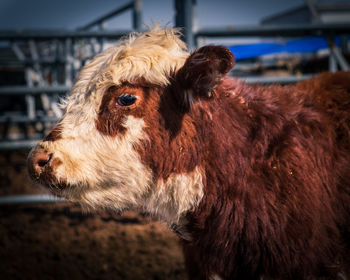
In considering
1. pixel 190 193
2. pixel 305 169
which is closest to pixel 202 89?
pixel 190 193

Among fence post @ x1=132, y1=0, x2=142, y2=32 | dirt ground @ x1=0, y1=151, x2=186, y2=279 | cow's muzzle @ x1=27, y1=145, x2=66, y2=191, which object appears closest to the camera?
cow's muzzle @ x1=27, y1=145, x2=66, y2=191

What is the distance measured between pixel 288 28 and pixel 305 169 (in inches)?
89.4

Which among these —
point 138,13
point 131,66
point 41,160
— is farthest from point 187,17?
point 41,160

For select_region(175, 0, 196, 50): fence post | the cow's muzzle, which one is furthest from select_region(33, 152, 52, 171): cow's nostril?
select_region(175, 0, 196, 50): fence post

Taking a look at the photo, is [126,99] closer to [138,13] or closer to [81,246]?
[81,246]

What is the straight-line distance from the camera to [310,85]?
1.83 meters

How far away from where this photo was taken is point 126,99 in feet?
4.72

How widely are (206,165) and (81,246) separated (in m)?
2.00

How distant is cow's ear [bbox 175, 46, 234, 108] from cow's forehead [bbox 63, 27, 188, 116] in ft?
0.27

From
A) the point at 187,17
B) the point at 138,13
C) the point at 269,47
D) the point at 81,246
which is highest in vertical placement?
the point at 138,13

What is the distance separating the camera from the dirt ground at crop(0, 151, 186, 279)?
Result: 257cm

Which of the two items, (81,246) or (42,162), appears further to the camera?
(81,246)

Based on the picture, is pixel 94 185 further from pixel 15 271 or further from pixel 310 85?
pixel 15 271

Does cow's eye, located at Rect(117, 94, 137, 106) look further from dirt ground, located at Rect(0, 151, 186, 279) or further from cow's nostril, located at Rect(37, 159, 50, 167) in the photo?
dirt ground, located at Rect(0, 151, 186, 279)
